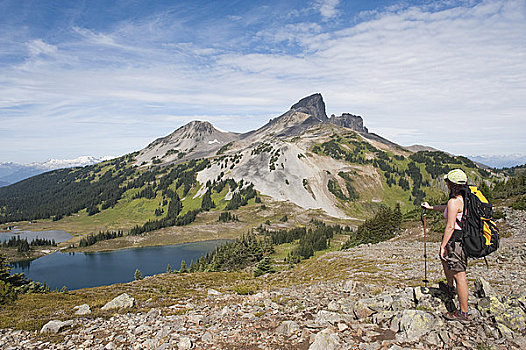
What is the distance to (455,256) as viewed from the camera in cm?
861

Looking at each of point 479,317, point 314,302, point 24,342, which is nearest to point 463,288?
point 479,317

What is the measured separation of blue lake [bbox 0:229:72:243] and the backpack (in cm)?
19528

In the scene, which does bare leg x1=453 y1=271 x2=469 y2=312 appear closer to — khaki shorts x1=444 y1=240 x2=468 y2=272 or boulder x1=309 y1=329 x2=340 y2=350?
khaki shorts x1=444 y1=240 x2=468 y2=272

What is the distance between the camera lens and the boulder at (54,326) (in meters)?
12.4

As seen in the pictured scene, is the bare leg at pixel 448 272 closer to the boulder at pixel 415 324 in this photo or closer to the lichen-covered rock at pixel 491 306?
the lichen-covered rock at pixel 491 306

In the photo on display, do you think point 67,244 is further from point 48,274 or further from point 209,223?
point 209,223

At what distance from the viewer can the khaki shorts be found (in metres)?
8.53

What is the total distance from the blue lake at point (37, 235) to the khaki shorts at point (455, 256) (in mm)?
194715

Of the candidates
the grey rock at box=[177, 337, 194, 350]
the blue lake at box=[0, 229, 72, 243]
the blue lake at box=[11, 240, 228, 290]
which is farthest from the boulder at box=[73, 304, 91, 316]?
the blue lake at box=[0, 229, 72, 243]

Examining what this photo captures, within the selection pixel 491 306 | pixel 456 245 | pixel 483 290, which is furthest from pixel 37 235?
pixel 491 306

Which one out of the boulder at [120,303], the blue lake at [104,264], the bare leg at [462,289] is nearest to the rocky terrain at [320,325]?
the boulder at [120,303]

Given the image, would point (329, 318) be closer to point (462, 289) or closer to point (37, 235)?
point (462, 289)

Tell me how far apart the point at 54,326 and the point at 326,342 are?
12.1m

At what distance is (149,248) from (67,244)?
50.3 m
